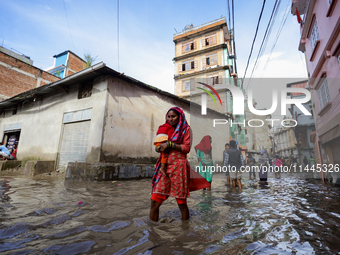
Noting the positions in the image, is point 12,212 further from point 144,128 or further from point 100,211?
point 144,128

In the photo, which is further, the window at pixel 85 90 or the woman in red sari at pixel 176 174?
the window at pixel 85 90

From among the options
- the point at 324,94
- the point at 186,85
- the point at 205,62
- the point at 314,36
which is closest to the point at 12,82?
the point at 186,85

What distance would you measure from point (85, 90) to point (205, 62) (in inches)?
824

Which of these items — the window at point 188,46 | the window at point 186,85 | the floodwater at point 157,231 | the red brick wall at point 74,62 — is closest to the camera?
the floodwater at point 157,231

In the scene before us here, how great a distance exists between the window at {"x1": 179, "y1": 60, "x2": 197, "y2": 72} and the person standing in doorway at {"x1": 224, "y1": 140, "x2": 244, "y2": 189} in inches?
906

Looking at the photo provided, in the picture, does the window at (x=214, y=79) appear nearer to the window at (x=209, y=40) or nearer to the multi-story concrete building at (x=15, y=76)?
the window at (x=209, y=40)

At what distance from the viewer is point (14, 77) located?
19.5 m

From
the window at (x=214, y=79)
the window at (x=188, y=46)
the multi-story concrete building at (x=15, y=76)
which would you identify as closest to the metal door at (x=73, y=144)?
the multi-story concrete building at (x=15, y=76)

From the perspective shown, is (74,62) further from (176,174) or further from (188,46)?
(176,174)

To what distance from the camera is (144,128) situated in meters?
10.1

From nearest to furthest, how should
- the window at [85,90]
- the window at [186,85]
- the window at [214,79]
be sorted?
the window at [85,90] → the window at [214,79] → the window at [186,85]

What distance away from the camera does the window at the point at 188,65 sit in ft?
90.9

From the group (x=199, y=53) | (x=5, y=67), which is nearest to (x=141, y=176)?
(x=5, y=67)

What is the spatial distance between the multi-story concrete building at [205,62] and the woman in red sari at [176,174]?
21867 millimetres
